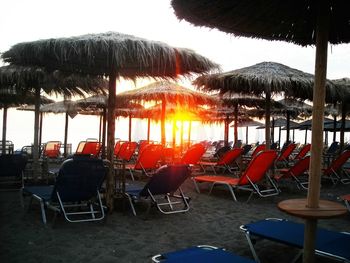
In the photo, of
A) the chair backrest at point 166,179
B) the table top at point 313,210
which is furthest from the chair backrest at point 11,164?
the table top at point 313,210

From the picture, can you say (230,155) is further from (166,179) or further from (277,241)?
(277,241)

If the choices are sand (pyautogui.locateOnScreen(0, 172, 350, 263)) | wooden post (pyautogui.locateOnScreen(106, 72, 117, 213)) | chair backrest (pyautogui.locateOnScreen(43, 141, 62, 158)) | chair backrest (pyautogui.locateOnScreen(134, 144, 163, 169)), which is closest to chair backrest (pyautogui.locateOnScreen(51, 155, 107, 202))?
sand (pyautogui.locateOnScreen(0, 172, 350, 263))

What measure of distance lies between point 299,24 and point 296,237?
183 cm

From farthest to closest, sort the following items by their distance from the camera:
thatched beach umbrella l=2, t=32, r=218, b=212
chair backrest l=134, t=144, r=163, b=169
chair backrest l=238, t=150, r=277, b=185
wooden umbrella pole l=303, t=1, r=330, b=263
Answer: chair backrest l=134, t=144, r=163, b=169 < chair backrest l=238, t=150, r=277, b=185 < thatched beach umbrella l=2, t=32, r=218, b=212 < wooden umbrella pole l=303, t=1, r=330, b=263

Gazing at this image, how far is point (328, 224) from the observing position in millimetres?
4902

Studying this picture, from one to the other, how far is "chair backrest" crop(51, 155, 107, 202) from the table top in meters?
2.69

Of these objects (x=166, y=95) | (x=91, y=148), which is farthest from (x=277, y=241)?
(x=91, y=148)

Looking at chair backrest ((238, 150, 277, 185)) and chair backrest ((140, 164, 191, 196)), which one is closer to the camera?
chair backrest ((140, 164, 191, 196))

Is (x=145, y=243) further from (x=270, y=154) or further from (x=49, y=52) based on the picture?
(x=270, y=154)

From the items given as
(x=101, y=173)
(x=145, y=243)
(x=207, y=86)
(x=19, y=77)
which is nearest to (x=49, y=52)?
(x=101, y=173)

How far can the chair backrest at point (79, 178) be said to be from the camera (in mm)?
4281

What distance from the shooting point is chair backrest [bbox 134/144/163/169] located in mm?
8109

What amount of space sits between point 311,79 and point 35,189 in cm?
543

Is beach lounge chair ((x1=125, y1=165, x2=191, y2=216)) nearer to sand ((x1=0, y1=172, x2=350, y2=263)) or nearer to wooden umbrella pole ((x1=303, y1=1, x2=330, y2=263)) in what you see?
sand ((x1=0, y1=172, x2=350, y2=263))
